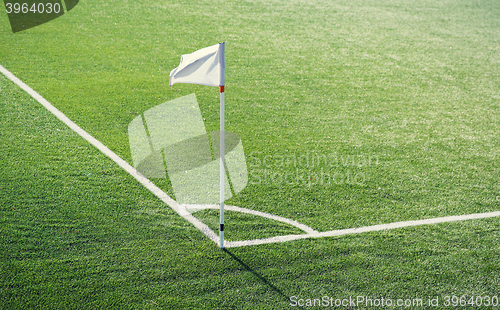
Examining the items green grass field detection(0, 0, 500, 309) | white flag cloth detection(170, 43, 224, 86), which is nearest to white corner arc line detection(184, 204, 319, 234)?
green grass field detection(0, 0, 500, 309)

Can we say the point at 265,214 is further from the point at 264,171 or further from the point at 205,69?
the point at 205,69

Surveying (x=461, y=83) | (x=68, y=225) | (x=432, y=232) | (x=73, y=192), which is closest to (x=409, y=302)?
(x=432, y=232)

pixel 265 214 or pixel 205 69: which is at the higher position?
pixel 205 69

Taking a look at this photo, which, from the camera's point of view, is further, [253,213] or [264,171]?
[264,171]

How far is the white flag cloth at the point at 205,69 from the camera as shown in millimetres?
3562

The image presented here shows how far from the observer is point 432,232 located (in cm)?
443

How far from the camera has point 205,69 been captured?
3.60m

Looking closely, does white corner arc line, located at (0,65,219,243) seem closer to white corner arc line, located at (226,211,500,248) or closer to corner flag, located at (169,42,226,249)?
white corner arc line, located at (226,211,500,248)

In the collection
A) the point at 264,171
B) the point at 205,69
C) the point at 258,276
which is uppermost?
the point at 205,69

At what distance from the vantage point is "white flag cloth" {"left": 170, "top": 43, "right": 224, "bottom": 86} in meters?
3.56

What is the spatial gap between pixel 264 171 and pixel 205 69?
6.82ft

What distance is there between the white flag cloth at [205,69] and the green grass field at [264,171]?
162 cm

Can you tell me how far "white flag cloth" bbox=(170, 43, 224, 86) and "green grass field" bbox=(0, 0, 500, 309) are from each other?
5.31 ft

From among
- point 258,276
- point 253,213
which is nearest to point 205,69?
point 253,213
